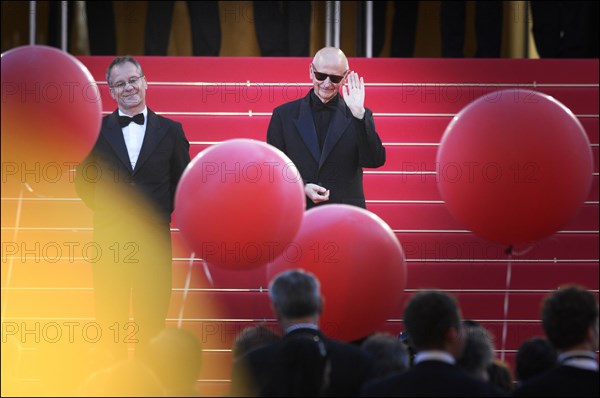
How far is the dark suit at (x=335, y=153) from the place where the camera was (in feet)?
17.8

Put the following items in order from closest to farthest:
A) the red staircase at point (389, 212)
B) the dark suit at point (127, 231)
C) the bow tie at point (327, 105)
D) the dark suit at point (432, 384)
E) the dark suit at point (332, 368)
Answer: the dark suit at point (432, 384) < the dark suit at point (332, 368) < the dark suit at point (127, 231) < the bow tie at point (327, 105) < the red staircase at point (389, 212)

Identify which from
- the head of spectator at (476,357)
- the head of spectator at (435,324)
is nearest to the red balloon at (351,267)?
the head of spectator at (476,357)

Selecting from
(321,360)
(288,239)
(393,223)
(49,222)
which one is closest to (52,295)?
(49,222)

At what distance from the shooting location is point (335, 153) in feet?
17.9

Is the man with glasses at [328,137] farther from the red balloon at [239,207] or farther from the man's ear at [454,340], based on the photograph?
the man's ear at [454,340]

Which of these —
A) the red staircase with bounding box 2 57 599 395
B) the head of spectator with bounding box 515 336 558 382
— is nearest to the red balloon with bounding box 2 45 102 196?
the head of spectator with bounding box 515 336 558 382

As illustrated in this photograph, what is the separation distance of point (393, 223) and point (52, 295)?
2.28 metres

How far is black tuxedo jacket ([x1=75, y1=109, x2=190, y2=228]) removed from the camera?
530cm

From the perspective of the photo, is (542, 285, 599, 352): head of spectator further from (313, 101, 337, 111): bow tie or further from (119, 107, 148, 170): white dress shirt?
(119, 107, 148, 170): white dress shirt

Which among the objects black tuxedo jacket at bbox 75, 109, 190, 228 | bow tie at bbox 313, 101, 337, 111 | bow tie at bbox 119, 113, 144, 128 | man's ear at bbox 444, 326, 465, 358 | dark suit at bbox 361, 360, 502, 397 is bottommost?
dark suit at bbox 361, 360, 502, 397

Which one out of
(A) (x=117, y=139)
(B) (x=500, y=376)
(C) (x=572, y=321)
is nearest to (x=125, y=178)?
(A) (x=117, y=139)

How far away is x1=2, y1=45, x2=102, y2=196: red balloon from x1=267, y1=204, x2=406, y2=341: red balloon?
1015mm

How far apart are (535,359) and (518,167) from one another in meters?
0.94

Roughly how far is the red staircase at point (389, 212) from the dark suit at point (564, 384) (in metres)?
3.10
